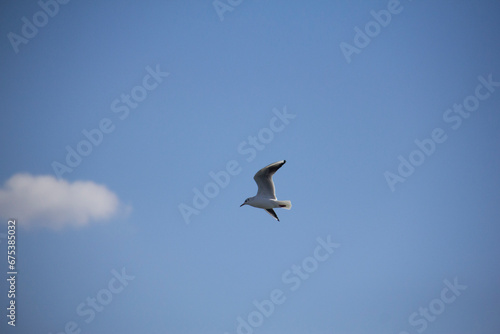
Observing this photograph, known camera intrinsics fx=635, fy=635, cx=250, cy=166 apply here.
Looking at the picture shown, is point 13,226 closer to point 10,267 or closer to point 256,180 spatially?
point 10,267

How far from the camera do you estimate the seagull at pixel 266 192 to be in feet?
71.0

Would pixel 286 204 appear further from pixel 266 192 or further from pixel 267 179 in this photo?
pixel 267 179

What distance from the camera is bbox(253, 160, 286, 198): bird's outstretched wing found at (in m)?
21.4

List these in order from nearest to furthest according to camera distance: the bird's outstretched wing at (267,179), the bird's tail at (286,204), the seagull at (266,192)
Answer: the bird's outstretched wing at (267,179) < the seagull at (266,192) < the bird's tail at (286,204)

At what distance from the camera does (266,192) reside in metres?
A: 22.4

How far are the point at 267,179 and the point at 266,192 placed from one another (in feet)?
2.07

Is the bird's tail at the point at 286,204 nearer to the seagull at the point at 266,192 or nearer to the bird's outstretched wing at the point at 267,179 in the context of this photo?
the seagull at the point at 266,192

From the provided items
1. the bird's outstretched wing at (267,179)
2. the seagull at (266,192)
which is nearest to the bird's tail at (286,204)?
the seagull at (266,192)

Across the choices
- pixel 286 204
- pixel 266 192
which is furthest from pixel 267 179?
pixel 286 204

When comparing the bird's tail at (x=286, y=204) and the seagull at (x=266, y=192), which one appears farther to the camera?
the bird's tail at (x=286, y=204)

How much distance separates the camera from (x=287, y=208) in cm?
2220

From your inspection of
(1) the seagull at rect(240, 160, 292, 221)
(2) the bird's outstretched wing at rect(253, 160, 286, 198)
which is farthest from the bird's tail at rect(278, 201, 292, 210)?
(2) the bird's outstretched wing at rect(253, 160, 286, 198)

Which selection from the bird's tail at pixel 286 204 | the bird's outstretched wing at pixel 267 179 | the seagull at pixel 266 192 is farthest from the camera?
the bird's tail at pixel 286 204

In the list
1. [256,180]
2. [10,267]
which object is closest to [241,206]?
[256,180]
